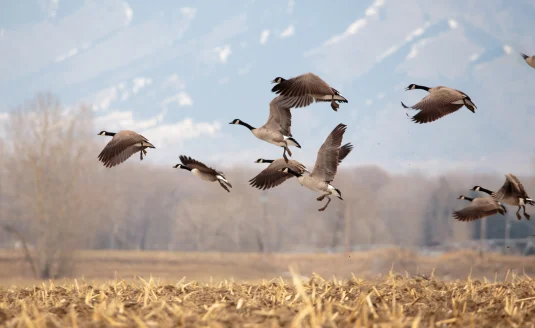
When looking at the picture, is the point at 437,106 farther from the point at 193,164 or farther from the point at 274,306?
the point at 274,306

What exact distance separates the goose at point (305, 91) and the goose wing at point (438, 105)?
150 cm

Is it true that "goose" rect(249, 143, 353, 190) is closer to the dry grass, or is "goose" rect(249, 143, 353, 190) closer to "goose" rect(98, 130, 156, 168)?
"goose" rect(98, 130, 156, 168)

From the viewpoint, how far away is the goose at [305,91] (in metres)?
8.22

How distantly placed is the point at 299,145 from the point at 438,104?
2285 millimetres

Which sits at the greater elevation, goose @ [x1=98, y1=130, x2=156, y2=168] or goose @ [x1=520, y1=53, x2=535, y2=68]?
goose @ [x1=520, y1=53, x2=535, y2=68]

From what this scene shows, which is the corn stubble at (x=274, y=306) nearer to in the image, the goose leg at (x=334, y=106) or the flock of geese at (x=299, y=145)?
the flock of geese at (x=299, y=145)

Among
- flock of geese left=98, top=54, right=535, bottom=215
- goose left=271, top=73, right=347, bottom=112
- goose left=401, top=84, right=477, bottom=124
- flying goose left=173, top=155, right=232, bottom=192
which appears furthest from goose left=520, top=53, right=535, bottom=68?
flying goose left=173, top=155, right=232, bottom=192

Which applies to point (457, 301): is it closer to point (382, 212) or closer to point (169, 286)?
point (169, 286)

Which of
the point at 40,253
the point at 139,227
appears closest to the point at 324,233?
the point at 139,227

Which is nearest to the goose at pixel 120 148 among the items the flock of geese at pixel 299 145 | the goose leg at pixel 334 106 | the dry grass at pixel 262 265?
the flock of geese at pixel 299 145

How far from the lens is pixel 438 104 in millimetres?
9023

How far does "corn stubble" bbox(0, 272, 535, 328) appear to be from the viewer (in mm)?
4832

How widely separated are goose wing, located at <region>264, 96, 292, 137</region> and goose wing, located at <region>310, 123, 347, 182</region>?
76 cm

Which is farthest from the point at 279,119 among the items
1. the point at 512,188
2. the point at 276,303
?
the point at 512,188
